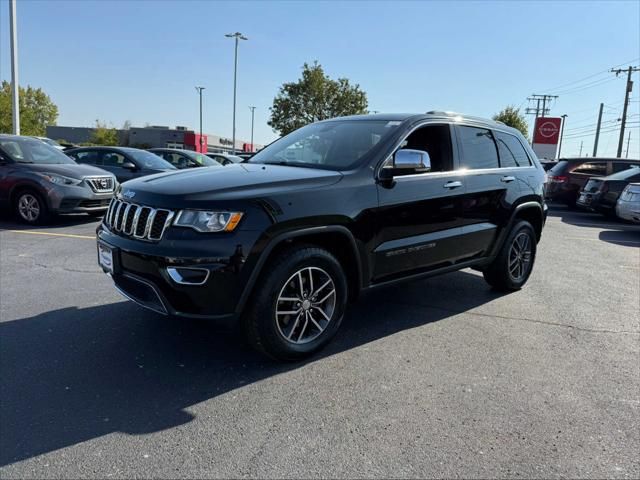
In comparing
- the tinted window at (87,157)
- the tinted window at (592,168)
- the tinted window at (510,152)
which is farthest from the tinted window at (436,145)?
the tinted window at (592,168)

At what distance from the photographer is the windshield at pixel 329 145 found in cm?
400

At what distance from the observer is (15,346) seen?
12.0 ft

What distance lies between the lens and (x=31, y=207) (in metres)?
8.88

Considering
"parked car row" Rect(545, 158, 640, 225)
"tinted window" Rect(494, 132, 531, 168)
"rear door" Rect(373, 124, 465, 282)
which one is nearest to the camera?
"rear door" Rect(373, 124, 465, 282)

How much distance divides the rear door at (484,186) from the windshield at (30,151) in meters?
8.00

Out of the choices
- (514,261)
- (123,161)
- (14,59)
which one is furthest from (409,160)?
(14,59)

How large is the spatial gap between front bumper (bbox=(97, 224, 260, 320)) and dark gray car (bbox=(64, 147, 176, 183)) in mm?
9069

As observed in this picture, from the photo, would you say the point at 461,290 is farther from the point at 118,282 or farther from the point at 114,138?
the point at 114,138

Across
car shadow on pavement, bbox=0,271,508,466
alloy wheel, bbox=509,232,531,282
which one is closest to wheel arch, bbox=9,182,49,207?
car shadow on pavement, bbox=0,271,508,466

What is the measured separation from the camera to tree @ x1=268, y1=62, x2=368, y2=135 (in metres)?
51.3

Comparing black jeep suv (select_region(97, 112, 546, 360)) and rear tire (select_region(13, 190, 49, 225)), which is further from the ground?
black jeep suv (select_region(97, 112, 546, 360))

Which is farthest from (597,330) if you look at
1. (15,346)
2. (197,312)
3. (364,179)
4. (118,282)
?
(15,346)

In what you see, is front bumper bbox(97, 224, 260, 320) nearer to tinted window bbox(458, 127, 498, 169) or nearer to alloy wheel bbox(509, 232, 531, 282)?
tinted window bbox(458, 127, 498, 169)

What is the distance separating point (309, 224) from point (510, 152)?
314cm
